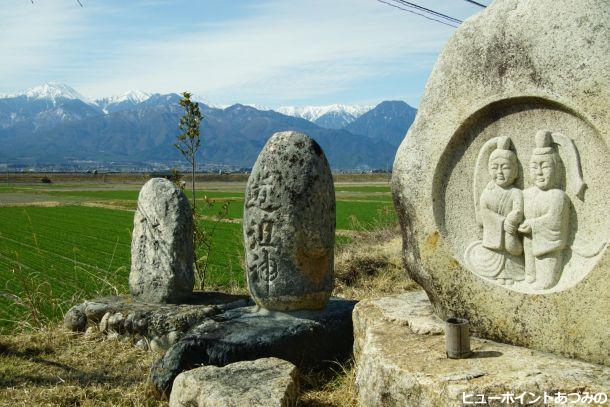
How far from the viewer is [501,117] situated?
5.04 m

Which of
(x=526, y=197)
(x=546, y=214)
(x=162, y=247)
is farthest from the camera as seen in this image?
(x=162, y=247)

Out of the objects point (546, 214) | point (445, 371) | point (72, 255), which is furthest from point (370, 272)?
point (72, 255)

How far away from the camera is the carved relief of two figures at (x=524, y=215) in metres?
4.73

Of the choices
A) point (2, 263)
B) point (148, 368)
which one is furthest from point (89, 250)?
point (148, 368)

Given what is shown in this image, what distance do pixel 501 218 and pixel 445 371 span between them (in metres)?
1.39

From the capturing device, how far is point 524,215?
4.96 m

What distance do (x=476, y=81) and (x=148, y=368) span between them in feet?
14.4

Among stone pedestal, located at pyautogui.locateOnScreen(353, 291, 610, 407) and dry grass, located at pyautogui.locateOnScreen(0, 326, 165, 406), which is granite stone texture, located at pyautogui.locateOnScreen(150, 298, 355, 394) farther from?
stone pedestal, located at pyautogui.locateOnScreen(353, 291, 610, 407)

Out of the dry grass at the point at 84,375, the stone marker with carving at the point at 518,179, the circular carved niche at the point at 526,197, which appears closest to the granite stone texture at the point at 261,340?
the dry grass at the point at 84,375

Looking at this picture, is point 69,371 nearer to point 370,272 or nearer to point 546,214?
point 546,214

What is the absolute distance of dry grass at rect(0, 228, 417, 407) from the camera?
18.4ft

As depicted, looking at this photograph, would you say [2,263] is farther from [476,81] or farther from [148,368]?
[476,81]

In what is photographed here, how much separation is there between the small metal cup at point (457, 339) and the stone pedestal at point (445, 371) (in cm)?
6

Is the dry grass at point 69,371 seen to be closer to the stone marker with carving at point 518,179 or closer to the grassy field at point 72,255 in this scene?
the grassy field at point 72,255
